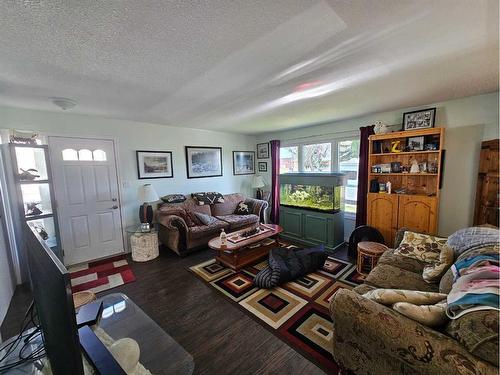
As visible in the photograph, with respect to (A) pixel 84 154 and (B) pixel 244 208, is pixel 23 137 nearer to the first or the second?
(A) pixel 84 154

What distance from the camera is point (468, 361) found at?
0.94 metres

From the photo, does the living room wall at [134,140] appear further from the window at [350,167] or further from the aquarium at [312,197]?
the window at [350,167]

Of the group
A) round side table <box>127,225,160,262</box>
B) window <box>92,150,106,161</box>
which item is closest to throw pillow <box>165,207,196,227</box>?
round side table <box>127,225,160,262</box>

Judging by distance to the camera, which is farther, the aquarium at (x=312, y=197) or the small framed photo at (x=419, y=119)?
the aquarium at (x=312, y=197)

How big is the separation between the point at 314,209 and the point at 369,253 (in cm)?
133

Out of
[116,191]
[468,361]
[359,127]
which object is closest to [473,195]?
[359,127]

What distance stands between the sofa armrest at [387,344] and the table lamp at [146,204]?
3.08 m

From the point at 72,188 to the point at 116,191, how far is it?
0.57 meters

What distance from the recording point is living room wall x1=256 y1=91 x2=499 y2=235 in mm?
2543

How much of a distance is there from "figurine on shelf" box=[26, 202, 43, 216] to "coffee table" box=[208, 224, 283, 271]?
7.12 ft

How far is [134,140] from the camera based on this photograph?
3.70 meters

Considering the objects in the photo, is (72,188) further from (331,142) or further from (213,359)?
(331,142)

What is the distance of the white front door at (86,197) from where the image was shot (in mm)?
3102

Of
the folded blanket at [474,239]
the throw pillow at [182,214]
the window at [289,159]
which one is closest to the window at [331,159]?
the window at [289,159]
